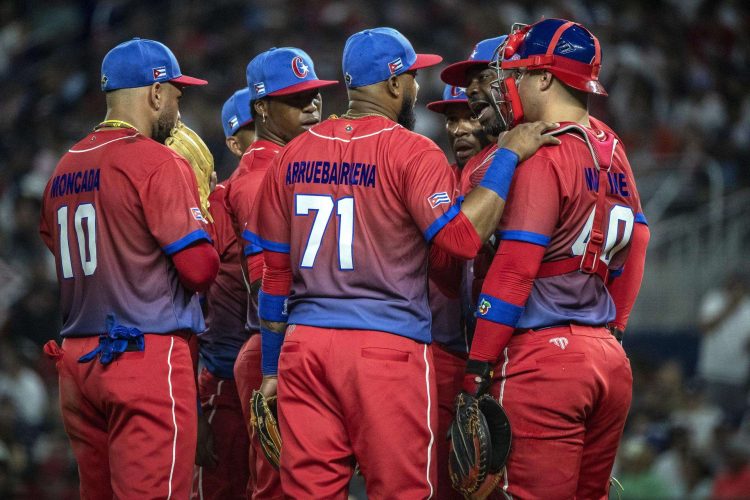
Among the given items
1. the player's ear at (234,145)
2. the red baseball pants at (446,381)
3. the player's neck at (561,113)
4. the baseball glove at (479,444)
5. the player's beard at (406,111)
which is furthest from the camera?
the player's ear at (234,145)

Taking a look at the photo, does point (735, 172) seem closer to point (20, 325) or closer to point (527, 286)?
point (20, 325)

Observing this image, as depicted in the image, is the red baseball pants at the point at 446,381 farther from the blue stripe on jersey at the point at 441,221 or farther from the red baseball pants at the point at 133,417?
the red baseball pants at the point at 133,417

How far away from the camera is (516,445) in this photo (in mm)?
4438

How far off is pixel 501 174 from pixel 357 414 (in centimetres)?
110

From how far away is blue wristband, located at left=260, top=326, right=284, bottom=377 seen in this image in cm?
506

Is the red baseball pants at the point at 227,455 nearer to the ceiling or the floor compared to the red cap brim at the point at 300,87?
nearer to the floor

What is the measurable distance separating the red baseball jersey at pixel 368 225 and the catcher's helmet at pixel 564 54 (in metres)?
0.56

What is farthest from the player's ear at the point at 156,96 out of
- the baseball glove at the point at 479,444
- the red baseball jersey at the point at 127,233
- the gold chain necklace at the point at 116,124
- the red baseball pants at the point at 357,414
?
the baseball glove at the point at 479,444

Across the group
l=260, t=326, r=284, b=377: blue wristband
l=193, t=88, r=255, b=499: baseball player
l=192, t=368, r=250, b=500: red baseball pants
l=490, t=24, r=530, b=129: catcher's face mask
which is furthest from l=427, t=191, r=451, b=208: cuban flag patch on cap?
l=192, t=368, r=250, b=500: red baseball pants

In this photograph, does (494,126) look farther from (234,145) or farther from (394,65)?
(234,145)

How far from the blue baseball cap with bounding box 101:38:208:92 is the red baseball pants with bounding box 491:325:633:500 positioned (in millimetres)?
2009

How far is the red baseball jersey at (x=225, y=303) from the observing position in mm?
6133

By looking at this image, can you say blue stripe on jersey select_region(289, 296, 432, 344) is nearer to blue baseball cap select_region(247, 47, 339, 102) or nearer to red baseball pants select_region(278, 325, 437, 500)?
red baseball pants select_region(278, 325, 437, 500)

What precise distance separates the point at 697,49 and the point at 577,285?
10960 millimetres
